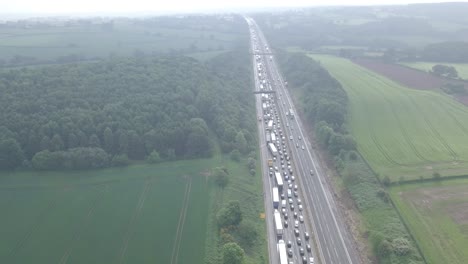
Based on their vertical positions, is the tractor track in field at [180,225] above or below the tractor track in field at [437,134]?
below

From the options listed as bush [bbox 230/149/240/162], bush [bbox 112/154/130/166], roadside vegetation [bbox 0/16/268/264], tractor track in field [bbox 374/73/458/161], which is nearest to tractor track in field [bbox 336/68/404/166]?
tractor track in field [bbox 374/73/458/161]

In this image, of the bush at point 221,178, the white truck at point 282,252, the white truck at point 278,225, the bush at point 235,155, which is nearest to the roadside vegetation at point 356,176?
the white truck at point 278,225

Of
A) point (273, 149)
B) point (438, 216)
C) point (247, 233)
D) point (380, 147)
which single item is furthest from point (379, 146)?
point (247, 233)

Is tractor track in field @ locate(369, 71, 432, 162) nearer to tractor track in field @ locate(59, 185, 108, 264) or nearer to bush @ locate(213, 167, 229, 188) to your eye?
bush @ locate(213, 167, 229, 188)

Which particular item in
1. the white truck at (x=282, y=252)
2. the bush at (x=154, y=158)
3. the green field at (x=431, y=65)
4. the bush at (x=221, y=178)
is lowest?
the white truck at (x=282, y=252)

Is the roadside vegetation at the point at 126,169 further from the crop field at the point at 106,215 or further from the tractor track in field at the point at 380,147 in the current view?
the tractor track in field at the point at 380,147

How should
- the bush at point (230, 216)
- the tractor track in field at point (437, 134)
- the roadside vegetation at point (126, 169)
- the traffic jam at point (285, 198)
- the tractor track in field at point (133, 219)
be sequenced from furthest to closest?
1. the tractor track in field at point (437, 134)
2. the bush at point (230, 216)
3. the traffic jam at point (285, 198)
4. the roadside vegetation at point (126, 169)
5. the tractor track in field at point (133, 219)

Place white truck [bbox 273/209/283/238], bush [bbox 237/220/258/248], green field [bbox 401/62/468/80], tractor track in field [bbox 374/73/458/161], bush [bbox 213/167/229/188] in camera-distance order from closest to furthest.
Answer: bush [bbox 237/220/258/248], white truck [bbox 273/209/283/238], bush [bbox 213/167/229/188], tractor track in field [bbox 374/73/458/161], green field [bbox 401/62/468/80]

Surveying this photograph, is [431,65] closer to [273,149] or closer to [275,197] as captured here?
[273,149]
